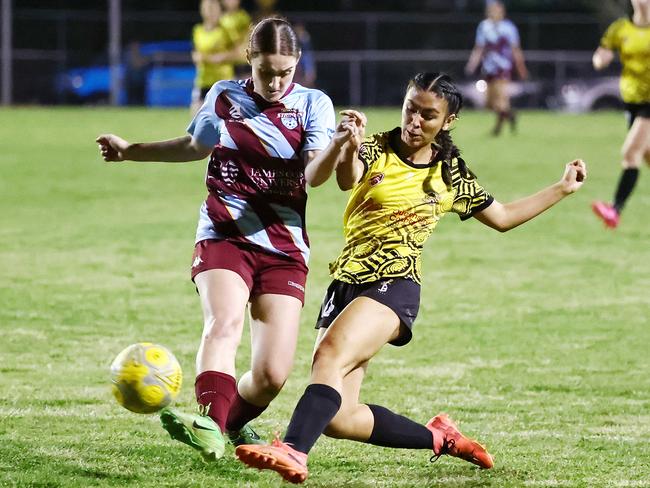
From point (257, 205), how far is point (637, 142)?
814 cm

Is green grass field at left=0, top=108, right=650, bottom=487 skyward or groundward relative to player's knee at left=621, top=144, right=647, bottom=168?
groundward

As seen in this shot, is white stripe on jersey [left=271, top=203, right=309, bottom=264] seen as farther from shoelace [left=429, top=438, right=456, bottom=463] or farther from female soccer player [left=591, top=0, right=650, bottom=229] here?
female soccer player [left=591, top=0, right=650, bottom=229]

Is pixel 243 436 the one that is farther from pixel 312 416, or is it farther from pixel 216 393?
pixel 312 416

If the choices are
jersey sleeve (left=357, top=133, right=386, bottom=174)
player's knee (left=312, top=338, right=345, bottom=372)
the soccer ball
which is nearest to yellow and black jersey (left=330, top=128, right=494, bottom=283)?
jersey sleeve (left=357, top=133, right=386, bottom=174)

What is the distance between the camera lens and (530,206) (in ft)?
19.1

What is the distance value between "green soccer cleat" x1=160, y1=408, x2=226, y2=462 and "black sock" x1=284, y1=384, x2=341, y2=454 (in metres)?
0.26

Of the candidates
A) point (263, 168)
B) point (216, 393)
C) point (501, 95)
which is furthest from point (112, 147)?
point (501, 95)

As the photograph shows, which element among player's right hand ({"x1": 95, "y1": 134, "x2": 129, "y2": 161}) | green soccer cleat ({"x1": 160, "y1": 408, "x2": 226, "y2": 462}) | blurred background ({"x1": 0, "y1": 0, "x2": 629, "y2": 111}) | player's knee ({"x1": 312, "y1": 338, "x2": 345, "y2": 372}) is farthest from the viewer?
blurred background ({"x1": 0, "y1": 0, "x2": 629, "y2": 111})

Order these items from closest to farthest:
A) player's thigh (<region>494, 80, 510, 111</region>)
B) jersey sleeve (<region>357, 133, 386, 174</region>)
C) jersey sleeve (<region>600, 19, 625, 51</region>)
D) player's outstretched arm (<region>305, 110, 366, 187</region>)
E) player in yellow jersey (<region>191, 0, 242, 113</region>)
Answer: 1. player's outstretched arm (<region>305, 110, 366, 187</region>)
2. jersey sleeve (<region>357, 133, 386, 174</region>)
3. jersey sleeve (<region>600, 19, 625, 51</region>)
4. player in yellow jersey (<region>191, 0, 242, 113</region>)
5. player's thigh (<region>494, 80, 510, 111</region>)

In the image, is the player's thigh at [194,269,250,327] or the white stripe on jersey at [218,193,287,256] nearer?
the player's thigh at [194,269,250,327]

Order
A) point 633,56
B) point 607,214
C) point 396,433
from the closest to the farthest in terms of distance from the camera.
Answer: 1. point 396,433
2. point 607,214
3. point 633,56

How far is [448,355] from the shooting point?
814cm

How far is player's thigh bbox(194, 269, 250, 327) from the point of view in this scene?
17.5 ft

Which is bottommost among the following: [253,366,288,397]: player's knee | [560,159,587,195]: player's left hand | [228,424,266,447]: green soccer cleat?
[228,424,266,447]: green soccer cleat
